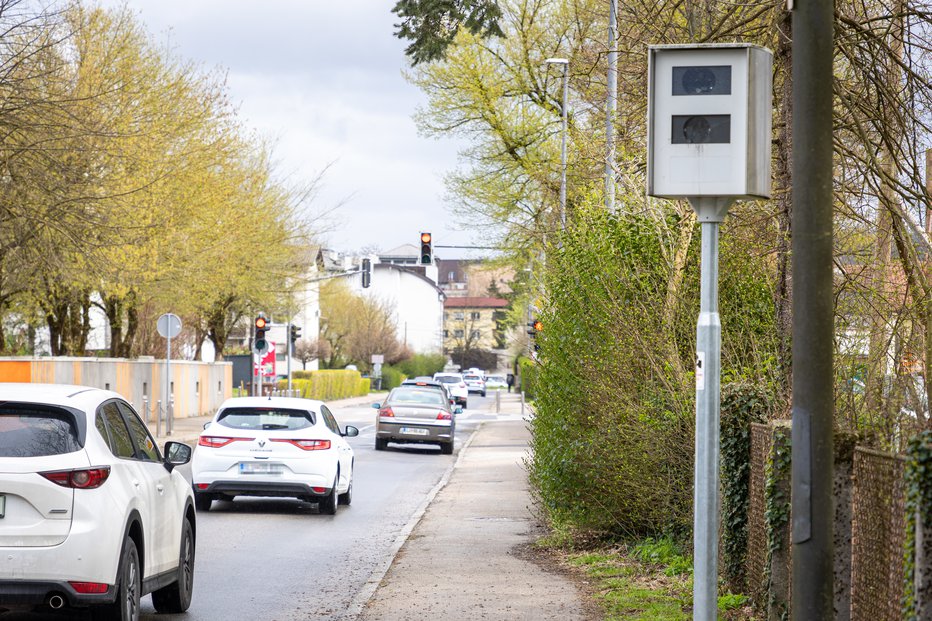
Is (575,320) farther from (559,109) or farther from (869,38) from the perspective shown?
(559,109)

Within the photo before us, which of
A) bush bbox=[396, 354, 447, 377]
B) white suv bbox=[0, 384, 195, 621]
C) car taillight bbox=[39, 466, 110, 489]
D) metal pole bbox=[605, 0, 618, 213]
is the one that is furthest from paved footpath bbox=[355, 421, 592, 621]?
bush bbox=[396, 354, 447, 377]

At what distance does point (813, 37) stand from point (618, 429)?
6.84 m

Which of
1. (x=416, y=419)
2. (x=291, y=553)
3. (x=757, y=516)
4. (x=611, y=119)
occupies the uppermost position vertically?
(x=611, y=119)

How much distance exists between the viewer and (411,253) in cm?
17975

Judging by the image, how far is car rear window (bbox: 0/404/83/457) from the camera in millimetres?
7770

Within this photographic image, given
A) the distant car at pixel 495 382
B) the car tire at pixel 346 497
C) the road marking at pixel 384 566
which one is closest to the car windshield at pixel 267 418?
the car tire at pixel 346 497

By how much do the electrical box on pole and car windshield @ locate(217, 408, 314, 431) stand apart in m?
12.4

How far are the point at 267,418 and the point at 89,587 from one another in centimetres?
1028

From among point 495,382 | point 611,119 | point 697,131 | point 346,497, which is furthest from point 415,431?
point 495,382

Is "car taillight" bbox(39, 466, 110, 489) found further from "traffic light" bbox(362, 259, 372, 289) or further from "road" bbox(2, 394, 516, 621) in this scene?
"traffic light" bbox(362, 259, 372, 289)

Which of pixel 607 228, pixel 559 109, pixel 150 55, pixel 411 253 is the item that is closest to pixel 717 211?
pixel 607 228

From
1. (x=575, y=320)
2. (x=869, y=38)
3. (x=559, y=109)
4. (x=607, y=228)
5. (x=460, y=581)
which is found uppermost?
(x=559, y=109)

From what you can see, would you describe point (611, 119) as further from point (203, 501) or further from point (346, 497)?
point (203, 501)

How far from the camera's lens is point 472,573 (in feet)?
38.6
